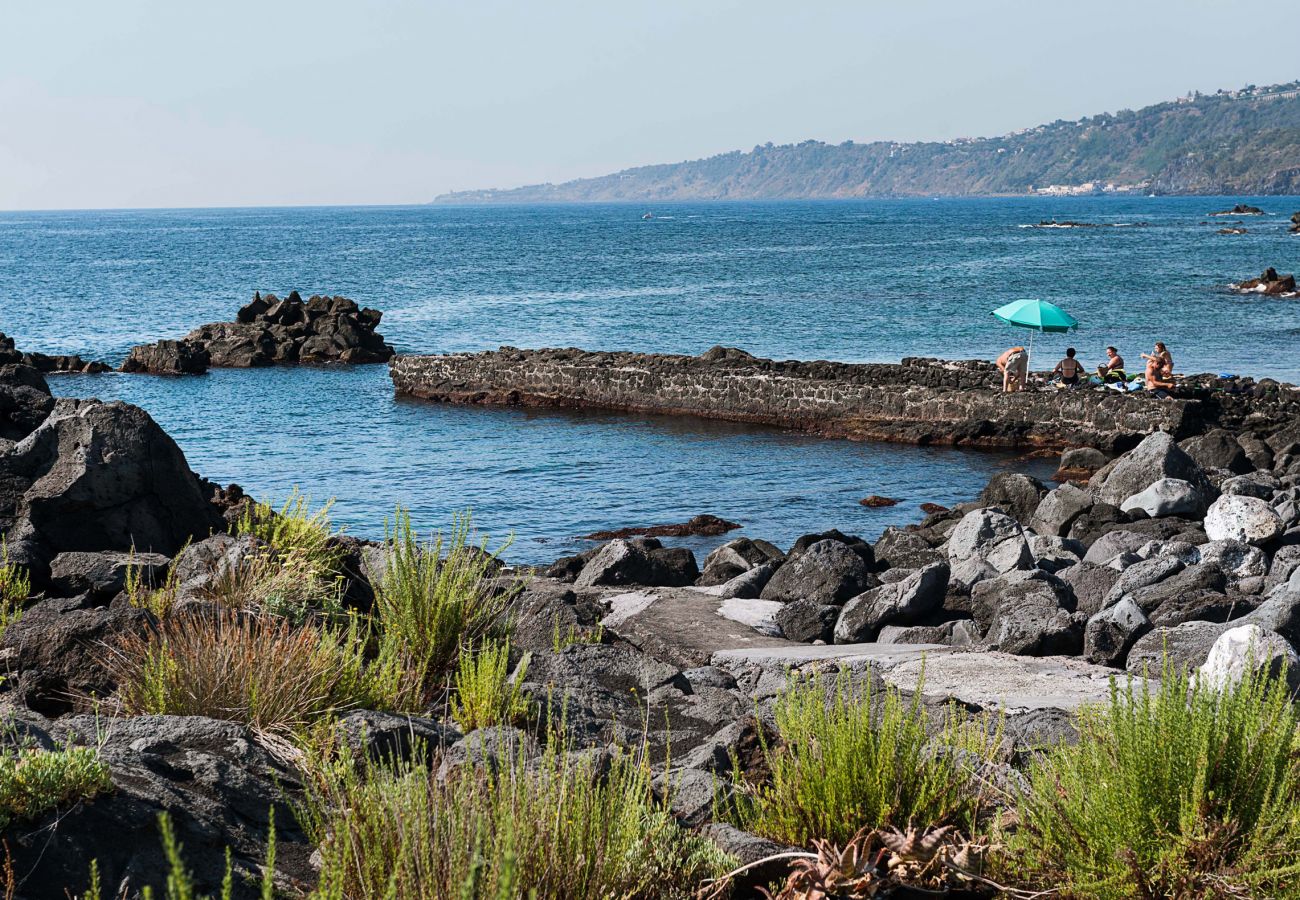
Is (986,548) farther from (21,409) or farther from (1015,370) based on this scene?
(1015,370)

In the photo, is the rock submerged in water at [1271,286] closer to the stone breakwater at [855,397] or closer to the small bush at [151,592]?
the stone breakwater at [855,397]

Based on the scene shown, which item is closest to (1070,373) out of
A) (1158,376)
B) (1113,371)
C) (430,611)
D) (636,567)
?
(1113,371)

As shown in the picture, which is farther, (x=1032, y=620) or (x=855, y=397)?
(x=855, y=397)

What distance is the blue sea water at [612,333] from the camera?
21.2 metres

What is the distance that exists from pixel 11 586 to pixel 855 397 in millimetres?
21004

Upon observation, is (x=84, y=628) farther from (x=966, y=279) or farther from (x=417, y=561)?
(x=966, y=279)

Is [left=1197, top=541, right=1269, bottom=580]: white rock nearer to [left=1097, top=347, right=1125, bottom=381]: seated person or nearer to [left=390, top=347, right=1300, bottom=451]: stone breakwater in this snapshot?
[left=390, top=347, right=1300, bottom=451]: stone breakwater

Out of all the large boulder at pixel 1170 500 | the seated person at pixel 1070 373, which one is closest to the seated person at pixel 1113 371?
the seated person at pixel 1070 373

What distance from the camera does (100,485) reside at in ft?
28.6

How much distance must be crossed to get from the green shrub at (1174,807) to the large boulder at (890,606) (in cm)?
558

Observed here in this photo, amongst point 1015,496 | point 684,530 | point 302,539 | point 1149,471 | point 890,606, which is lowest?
point 684,530

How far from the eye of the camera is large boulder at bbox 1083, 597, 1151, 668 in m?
8.07

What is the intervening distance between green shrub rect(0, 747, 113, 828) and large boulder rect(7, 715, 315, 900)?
0.04 metres

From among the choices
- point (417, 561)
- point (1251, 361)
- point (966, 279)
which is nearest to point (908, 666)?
point (417, 561)
